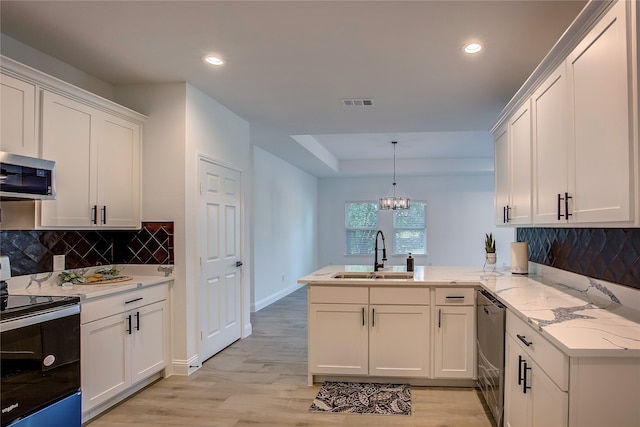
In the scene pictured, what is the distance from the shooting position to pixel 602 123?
1720mm

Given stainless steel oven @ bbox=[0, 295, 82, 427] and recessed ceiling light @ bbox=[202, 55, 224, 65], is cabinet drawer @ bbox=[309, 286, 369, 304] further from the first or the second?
recessed ceiling light @ bbox=[202, 55, 224, 65]

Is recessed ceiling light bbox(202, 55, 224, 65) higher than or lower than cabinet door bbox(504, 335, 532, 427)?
higher

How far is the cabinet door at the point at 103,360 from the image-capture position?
264 centimetres

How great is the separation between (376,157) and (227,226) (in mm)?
5157

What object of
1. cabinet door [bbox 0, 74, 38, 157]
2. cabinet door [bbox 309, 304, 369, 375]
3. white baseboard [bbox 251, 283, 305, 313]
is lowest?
white baseboard [bbox 251, 283, 305, 313]

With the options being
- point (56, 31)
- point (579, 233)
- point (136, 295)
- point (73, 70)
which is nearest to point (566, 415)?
point (579, 233)

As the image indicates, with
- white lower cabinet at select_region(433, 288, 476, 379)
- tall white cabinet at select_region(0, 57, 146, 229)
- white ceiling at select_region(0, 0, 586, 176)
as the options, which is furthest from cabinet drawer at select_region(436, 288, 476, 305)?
tall white cabinet at select_region(0, 57, 146, 229)

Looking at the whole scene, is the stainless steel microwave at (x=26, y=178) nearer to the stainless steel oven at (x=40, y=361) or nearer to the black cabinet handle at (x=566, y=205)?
the stainless steel oven at (x=40, y=361)

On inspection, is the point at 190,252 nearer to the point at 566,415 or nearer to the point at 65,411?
the point at 65,411

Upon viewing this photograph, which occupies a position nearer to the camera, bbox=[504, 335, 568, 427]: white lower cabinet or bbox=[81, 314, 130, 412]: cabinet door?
bbox=[504, 335, 568, 427]: white lower cabinet

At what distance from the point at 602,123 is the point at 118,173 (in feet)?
10.7

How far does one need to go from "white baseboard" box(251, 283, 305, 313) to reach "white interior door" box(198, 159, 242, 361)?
1.56 m

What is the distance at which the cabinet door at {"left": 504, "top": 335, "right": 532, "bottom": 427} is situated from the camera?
81.8 inches

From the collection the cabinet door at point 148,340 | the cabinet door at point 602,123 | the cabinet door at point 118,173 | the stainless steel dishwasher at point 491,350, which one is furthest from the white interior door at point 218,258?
the cabinet door at point 602,123
